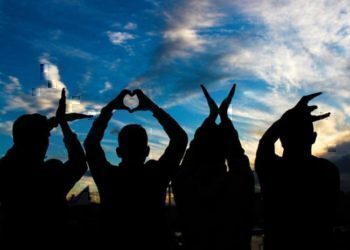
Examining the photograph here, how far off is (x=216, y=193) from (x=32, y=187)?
1.97 metres

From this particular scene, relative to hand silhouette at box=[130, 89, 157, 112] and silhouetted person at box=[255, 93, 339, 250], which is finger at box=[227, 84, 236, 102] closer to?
silhouetted person at box=[255, 93, 339, 250]

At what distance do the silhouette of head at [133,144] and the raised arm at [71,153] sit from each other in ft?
1.43

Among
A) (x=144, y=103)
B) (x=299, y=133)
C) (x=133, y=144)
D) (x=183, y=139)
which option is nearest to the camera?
(x=133, y=144)

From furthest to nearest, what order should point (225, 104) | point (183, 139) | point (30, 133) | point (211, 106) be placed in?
point (225, 104)
point (211, 106)
point (183, 139)
point (30, 133)

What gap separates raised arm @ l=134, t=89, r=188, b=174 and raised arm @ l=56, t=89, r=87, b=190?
835mm

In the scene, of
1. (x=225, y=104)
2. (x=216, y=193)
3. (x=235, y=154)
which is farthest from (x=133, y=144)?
(x=225, y=104)

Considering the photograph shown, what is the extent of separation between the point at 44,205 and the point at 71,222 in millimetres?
378

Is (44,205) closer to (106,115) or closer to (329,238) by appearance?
(106,115)

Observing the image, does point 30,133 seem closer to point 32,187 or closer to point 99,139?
point 32,187

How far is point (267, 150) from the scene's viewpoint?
5016 millimetres

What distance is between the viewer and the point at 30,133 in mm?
4637

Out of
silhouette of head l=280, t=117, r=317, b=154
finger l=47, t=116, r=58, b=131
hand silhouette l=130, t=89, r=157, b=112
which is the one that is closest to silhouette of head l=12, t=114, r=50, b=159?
finger l=47, t=116, r=58, b=131

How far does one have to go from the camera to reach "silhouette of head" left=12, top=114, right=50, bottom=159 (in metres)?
4.62

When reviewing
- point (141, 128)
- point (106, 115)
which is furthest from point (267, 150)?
point (106, 115)
